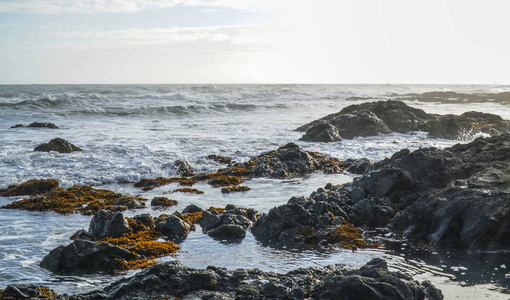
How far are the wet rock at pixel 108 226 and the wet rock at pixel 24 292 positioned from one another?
140 inches

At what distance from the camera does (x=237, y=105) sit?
5844 cm

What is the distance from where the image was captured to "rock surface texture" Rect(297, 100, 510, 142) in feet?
93.2

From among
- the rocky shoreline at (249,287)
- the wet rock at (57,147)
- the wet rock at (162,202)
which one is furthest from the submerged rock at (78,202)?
the wet rock at (57,147)

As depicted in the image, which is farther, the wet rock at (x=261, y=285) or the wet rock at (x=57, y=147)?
the wet rock at (x=57, y=147)

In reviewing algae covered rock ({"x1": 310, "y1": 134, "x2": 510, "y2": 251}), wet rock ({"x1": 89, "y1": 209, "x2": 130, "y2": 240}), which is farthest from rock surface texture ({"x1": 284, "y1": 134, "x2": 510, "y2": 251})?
wet rock ({"x1": 89, "y1": 209, "x2": 130, "y2": 240})

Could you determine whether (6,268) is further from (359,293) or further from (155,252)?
(359,293)

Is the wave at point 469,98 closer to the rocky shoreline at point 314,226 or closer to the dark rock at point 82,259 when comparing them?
the rocky shoreline at point 314,226

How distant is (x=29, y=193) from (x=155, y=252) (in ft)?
26.3

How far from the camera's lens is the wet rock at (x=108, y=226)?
10.3 m

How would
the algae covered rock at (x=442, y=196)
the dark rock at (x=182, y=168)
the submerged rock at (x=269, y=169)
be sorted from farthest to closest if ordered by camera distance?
the dark rock at (x=182, y=168)
the submerged rock at (x=269, y=169)
the algae covered rock at (x=442, y=196)

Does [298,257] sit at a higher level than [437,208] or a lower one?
lower

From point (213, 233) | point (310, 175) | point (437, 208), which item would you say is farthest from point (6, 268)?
point (310, 175)

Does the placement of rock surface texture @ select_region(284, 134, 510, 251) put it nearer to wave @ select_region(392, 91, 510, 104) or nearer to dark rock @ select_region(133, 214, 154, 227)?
dark rock @ select_region(133, 214, 154, 227)

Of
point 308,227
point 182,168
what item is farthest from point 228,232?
point 182,168
